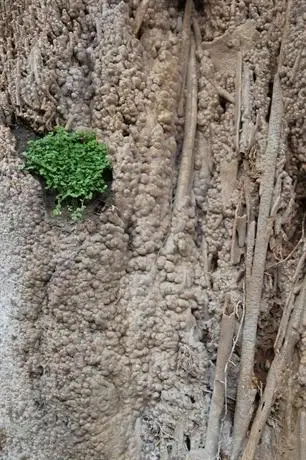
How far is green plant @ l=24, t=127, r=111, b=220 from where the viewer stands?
2320 mm

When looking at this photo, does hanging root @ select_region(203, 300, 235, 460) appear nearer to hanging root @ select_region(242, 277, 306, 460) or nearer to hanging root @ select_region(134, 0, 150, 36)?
hanging root @ select_region(242, 277, 306, 460)

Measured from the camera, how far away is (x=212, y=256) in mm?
2461

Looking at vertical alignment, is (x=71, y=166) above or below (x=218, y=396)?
above

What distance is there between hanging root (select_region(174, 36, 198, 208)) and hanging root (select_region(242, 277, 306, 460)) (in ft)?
2.21

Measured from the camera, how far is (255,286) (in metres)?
2.33

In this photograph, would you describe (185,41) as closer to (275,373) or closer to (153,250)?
(153,250)

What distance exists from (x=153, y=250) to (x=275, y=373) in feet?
2.46

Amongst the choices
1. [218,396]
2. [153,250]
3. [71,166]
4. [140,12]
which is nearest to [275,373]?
[218,396]

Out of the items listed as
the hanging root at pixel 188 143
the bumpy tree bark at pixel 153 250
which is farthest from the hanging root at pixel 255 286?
the hanging root at pixel 188 143

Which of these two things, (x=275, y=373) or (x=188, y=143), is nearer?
(x=275, y=373)

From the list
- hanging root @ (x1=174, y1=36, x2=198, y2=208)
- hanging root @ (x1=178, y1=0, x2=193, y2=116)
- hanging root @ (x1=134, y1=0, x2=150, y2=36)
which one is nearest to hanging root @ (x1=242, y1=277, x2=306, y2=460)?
hanging root @ (x1=174, y1=36, x2=198, y2=208)

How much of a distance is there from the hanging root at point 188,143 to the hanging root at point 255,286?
0.34 metres

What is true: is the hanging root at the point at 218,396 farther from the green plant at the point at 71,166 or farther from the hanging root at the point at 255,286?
the green plant at the point at 71,166

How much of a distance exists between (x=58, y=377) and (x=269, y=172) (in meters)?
1.28
